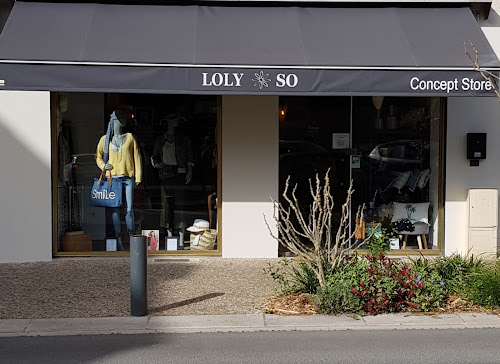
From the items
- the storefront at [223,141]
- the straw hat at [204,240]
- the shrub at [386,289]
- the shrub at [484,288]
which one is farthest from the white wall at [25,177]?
the shrub at [484,288]

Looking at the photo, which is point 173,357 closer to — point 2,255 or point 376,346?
point 376,346

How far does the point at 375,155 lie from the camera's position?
11.0 m

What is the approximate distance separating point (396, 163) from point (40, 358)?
21.7 feet

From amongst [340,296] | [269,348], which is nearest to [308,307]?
[340,296]

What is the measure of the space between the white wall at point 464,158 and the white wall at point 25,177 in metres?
6.06

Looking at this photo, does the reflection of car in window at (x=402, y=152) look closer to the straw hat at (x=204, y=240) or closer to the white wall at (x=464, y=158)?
the white wall at (x=464, y=158)

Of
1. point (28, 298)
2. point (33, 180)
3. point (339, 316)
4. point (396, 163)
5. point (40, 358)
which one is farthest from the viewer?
point (396, 163)

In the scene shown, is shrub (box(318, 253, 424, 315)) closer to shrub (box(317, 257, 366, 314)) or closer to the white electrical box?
shrub (box(317, 257, 366, 314))

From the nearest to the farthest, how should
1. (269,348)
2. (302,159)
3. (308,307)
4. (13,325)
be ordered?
(269,348)
(13,325)
(308,307)
(302,159)

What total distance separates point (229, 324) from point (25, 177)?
4.57 meters

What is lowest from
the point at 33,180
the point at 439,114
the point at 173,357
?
the point at 173,357

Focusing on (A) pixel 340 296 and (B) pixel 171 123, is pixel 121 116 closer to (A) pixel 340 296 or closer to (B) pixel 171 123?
(B) pixel 171 123

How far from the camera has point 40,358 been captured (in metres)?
6.26

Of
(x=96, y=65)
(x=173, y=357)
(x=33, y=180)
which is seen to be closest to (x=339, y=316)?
(x=173, y=357)
